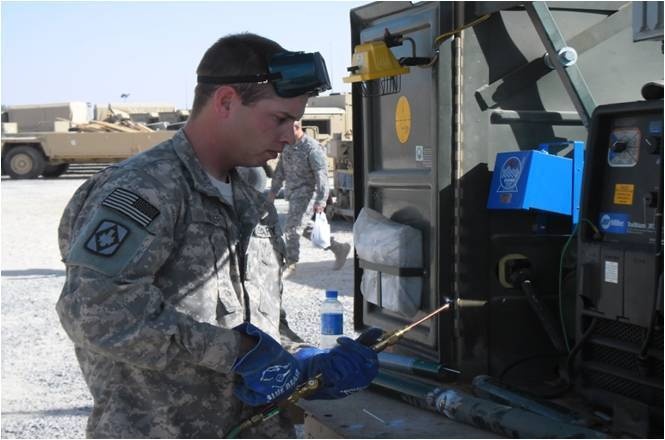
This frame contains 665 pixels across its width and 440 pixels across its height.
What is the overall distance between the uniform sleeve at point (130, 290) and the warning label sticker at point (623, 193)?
1.55 meters

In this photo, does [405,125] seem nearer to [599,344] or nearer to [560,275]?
[560,275]

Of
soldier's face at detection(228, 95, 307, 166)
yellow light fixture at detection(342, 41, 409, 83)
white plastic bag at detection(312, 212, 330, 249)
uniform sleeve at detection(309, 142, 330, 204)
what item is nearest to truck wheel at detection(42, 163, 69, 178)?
uniform sleeve at detection(309, 142, 330, 204)

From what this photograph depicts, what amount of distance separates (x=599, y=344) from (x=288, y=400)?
1.31 m

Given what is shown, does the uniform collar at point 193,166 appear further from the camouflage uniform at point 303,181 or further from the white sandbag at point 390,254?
the camouflage uniform at point 303,181

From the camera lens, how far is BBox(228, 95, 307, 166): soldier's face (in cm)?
262

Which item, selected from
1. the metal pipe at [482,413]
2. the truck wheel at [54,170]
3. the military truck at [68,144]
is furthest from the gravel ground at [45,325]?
the truck wheel at [54,170]

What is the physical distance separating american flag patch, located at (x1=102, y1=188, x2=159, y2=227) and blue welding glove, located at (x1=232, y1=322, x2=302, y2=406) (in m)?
0.40

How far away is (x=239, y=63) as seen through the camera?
8.54 feet

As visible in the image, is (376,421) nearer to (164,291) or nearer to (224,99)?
(164,291)

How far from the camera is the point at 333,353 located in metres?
2.79

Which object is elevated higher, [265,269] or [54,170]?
[265,269]

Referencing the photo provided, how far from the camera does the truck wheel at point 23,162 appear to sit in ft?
104

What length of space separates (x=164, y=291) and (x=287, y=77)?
0.68 meters

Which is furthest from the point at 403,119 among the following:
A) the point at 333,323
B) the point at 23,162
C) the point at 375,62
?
the point at 23,162
